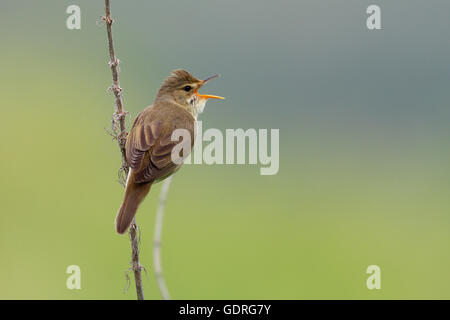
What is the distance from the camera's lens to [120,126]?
187 inches

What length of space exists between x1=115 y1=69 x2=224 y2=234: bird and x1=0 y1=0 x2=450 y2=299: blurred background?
4813mm

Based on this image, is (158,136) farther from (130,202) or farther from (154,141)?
(130,202)

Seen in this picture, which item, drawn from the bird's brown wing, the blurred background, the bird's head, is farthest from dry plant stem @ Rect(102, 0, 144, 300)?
the blurred background

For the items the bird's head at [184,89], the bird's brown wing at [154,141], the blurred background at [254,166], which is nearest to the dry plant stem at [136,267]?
the bird's brown wing at [154,141]

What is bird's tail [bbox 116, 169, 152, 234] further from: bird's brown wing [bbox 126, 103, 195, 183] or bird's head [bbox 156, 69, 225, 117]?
bird's head [bbox 156, 69, 225, 117]

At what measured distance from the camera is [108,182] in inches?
620

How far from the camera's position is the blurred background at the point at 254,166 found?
1308cm

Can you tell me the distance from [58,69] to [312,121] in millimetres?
7791

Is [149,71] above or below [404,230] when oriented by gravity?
above

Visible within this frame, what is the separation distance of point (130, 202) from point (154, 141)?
71cm

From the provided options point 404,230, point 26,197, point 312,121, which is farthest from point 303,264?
point 312,121

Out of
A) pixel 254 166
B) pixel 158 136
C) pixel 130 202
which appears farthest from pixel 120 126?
pixel 254 166

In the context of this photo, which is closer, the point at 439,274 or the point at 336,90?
the point at 439,274

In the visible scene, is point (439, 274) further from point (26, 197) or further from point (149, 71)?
point (149, 71)
